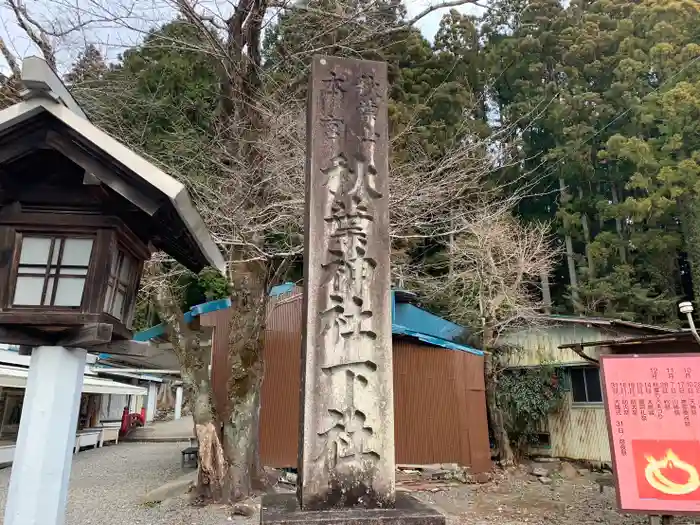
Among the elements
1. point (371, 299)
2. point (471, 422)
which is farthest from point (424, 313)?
point (371, 299)

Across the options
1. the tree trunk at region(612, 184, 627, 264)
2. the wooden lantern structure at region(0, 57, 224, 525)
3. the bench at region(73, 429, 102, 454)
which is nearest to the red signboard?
the wooden lantern structure at region(0, 57, 224, 525)

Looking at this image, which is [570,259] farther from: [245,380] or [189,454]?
[245,380]

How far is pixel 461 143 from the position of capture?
40.3ft

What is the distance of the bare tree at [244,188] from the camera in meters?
9.30

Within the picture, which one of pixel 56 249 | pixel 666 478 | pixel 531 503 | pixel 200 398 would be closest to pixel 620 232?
pixel 531 503

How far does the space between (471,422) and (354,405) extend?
1076 cm

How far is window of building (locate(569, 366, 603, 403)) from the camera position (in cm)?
1499

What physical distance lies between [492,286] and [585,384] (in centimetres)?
402

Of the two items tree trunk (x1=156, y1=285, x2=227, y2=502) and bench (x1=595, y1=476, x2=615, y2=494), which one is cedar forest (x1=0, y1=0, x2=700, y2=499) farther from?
bench (x1=595, y1=476, x2=615, y2=494)

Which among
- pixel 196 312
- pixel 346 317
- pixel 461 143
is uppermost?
pixel 461 143

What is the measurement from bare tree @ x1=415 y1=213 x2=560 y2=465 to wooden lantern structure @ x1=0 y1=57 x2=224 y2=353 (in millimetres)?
12005

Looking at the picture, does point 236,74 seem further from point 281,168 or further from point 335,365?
point 335,365

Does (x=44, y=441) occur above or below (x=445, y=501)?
above

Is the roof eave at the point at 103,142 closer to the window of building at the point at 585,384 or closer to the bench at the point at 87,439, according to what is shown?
the window of building at the point at 585,384
